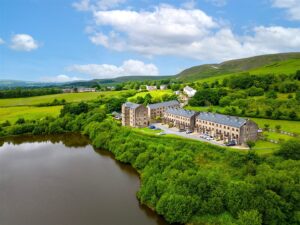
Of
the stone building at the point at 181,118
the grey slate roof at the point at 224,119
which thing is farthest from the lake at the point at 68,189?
the grey slate roof at the point at 224,119

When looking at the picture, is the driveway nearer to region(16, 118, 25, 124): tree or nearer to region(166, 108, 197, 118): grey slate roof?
region(166, 108, 197, 118): grey slate roof

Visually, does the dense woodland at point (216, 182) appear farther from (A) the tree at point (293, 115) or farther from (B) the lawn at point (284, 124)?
(A) the tree at point (293, 115)

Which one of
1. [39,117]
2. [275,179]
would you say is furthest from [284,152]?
[39,117]

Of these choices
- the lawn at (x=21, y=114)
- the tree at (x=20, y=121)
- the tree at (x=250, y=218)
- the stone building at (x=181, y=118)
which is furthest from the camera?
the lawn at (x=21, y=114)

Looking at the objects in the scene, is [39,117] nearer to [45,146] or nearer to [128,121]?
[45,146]

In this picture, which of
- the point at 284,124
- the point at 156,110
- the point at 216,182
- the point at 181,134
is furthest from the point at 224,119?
the point at 156,110
